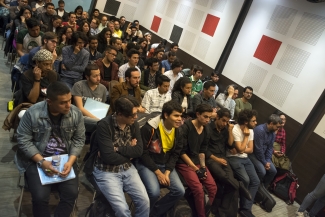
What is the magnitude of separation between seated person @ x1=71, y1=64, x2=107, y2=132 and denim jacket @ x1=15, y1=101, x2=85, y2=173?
0.66 meters

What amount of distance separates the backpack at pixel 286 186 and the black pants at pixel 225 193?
162cm

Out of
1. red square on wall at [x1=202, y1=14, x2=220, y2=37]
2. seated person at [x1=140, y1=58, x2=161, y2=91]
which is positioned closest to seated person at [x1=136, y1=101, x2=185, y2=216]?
seated person at [x1=140, y1=58, x2=161, y2=91]

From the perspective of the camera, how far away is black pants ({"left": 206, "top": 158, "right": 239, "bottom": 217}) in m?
3.33

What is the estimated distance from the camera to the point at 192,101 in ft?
14.9

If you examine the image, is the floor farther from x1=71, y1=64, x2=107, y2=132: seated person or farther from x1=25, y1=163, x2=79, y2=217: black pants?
x1=71, y1=64, x2=107, y2=132: seated person

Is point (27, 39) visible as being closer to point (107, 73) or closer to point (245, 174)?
point (107, 73)

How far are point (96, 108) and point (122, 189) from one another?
1211 mm

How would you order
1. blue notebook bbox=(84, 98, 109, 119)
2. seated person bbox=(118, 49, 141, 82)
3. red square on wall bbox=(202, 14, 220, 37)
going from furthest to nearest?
red square on wall bbox=(202, 14, 220, 37)
seated person bbox=(118, 49, 141, 82)
blue notebook bbox=(84, 98, 109, 119)

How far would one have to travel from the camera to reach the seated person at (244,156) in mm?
3678

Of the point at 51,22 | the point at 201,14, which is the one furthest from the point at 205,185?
the point at 201,14

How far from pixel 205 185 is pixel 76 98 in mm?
1897

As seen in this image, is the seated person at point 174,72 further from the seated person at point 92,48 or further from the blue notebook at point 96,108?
the blue notebook at point 96,108

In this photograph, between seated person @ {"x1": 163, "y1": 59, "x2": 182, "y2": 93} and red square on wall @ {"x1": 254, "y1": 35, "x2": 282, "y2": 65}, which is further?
red square on wall @ {"x1": 254, "y1": 35, "x2": 282, "y2": 65}

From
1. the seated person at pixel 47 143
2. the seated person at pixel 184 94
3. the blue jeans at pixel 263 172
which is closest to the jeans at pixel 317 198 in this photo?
the blue jeans at pixel 263 172
